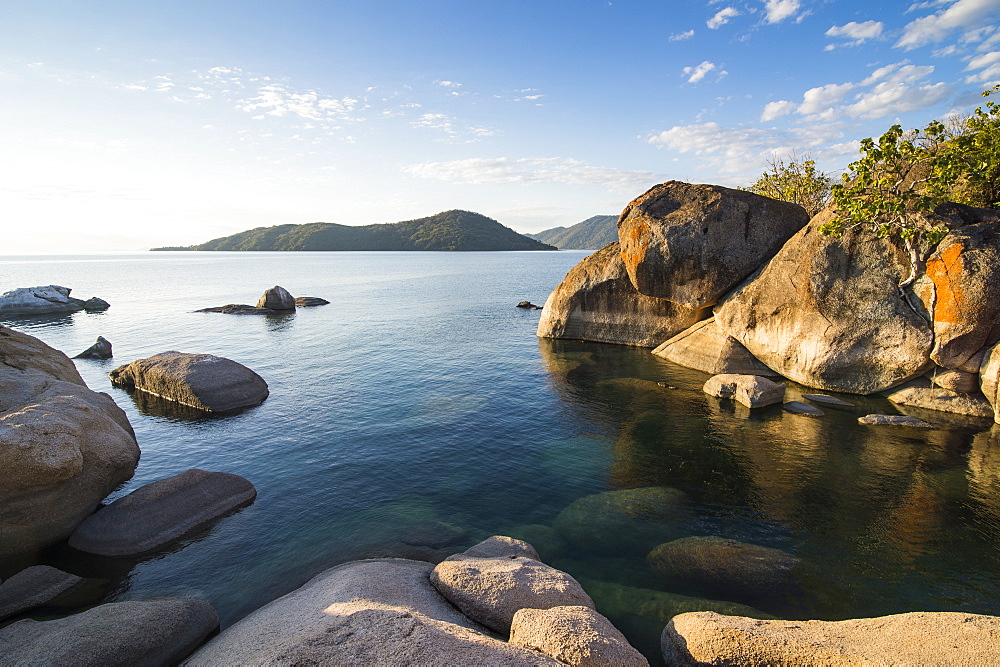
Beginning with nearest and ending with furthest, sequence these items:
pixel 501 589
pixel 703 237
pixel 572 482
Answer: pixel 501 589 < pixel 572 482 < pixel 703 237

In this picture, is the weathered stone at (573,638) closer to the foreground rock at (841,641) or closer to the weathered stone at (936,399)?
the foreground rock at (841,641)

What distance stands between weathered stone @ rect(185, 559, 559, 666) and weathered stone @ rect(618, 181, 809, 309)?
101 ft

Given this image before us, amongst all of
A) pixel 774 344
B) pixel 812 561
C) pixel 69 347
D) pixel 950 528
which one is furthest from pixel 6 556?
pixel 69 347

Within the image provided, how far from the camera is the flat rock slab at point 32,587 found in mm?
12477

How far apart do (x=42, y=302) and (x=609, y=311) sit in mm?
81312

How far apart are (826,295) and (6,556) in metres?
38.5

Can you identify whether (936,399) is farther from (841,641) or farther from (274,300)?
(274,300)

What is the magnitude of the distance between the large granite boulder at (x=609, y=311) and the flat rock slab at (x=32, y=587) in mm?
37608

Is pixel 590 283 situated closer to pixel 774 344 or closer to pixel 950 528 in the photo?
pixel 774 344

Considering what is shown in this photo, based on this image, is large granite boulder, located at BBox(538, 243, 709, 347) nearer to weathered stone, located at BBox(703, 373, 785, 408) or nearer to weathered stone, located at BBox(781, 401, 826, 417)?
weathered stone, located at BBox(703, 373, 785, 408)

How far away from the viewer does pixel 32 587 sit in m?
13.0

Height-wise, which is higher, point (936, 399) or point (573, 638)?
point (936, 399)

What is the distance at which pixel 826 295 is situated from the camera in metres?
28.6

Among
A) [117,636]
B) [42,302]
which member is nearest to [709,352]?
[117,636]
